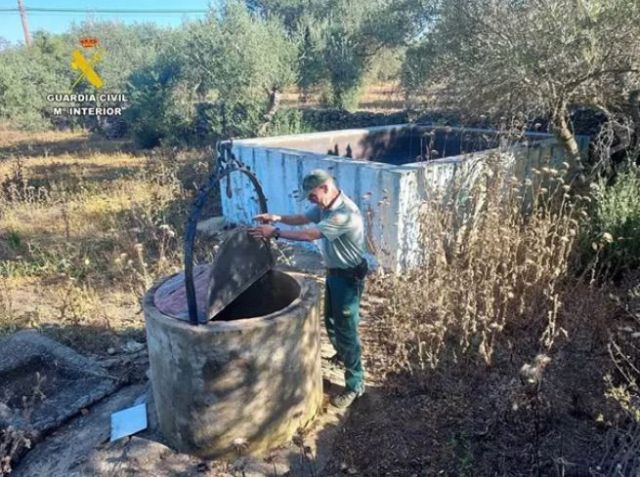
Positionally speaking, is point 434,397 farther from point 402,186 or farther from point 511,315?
point 402,186

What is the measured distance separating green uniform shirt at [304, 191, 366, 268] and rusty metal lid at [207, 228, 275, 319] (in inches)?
16.3

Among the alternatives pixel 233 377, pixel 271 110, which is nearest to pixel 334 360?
pixel 233 377

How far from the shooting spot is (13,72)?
20438mm

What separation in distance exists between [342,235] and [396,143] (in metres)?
5.71

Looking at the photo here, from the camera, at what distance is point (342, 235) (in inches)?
118

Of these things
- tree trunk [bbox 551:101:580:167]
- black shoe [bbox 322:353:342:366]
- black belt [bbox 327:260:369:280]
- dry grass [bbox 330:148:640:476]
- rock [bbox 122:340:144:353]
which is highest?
tree trunk [bbox 551:101:580:167]

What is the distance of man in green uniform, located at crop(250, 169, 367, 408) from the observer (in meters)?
2.90

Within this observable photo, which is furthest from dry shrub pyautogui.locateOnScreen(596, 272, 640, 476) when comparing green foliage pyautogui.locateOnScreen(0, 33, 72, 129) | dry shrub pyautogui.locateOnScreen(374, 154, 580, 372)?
green foliage pyautogui.locateOnScreen(0, 33, 72, 129)

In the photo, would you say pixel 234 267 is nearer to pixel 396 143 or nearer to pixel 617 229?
pixel 617 229

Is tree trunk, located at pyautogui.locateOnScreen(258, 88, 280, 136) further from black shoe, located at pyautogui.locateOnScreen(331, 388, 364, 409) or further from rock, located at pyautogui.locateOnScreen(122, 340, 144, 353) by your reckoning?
black shoe, located at pyautogui.locateOnScreen(331, 388, 364, 409)

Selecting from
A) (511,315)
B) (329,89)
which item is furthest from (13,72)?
(511,315)

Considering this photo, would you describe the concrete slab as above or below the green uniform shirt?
below

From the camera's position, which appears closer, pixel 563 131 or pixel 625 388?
pixel 625 388

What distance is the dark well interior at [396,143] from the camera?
714 cm
